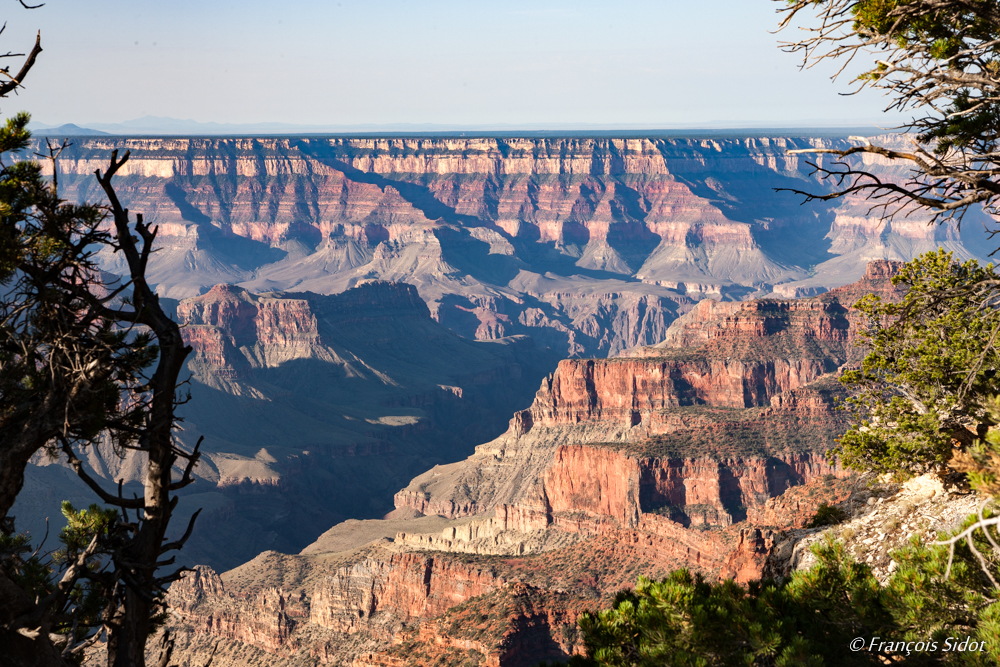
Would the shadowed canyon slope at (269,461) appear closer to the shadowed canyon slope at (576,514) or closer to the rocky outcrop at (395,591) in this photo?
the shadowed canyon slope at (576,514)

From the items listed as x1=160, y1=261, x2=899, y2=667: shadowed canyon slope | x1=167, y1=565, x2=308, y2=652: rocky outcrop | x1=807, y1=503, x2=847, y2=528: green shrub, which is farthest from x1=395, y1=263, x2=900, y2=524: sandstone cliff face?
x1=807, y1=503, x2=847, y2=528: green shrub

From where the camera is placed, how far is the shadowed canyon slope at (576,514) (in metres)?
52.1

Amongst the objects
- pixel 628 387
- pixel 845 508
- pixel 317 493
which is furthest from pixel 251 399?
pixel 845 508

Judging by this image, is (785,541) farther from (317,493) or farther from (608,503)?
(317,493)

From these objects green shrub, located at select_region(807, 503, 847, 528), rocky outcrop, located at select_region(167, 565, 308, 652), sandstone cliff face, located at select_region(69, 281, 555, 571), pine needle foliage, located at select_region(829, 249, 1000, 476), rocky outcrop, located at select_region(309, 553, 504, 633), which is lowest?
sandstone cliff face, located at select_region(69, 281, 555, 571)

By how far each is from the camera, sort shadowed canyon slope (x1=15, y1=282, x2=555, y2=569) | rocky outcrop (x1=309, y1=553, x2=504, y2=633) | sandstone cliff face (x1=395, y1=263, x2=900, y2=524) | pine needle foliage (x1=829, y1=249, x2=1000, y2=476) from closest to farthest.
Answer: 1. pine needle foliage (x1=829, y1=249, x2=1000, y2=476)
2. rocky outcrop (x1=309, y1=553, x2=504, y2=633)
3. sandstone cliff face (x1=395, y1=263, x2=900, y2=524)
4. shadowed canyon slope (x1=15, y1=282, x2=555, y2=569)

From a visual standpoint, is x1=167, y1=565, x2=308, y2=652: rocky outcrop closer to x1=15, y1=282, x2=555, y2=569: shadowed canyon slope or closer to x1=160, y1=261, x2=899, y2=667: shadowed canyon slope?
x1=160, y1=261, x2=899, y2=667: shadowed canyon slope

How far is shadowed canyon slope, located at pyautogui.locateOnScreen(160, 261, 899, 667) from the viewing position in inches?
2052

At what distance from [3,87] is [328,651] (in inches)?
2169

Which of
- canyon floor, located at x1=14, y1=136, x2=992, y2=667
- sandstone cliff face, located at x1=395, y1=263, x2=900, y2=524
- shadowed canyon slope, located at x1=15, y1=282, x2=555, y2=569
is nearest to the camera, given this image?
canyon floor, located at x1=14, y1=136, x2=992, y2=667

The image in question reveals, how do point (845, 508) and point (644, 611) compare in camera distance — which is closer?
point (644, 611)

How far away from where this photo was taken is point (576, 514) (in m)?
89.1

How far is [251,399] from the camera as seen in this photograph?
190m

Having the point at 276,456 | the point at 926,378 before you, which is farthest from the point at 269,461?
the point at 926,378
